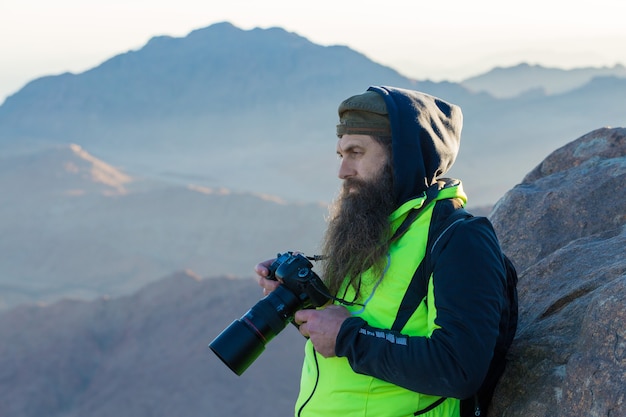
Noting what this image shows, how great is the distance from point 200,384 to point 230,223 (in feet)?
53.9

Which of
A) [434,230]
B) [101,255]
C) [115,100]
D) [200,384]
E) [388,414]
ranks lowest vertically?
[115,100]

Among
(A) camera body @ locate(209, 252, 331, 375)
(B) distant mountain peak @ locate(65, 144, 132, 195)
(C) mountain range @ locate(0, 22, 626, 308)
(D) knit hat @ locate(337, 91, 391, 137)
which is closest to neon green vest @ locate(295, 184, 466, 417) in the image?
(A) camera body @ locate(209, 252, 331, 375)

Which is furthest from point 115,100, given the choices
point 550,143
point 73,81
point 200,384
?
point 200,384

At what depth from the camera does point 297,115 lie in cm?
7131

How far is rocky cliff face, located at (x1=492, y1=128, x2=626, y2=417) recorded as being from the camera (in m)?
2.34

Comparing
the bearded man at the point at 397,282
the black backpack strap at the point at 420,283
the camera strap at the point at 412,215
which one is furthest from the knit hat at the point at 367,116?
the black backpack strap at the point at 420,283

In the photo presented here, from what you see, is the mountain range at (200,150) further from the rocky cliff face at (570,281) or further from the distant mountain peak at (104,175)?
the rocky cliff face at (570,281)

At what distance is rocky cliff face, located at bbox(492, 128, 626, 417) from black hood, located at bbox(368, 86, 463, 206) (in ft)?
2.08

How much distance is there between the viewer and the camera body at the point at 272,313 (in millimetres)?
2455

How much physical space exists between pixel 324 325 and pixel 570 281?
3.64 feet

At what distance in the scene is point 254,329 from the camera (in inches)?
97.7

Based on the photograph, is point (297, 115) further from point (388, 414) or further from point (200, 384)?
point (388, 414)

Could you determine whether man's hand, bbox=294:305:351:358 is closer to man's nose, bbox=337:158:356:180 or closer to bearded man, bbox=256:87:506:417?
bearded man, bbox=256:87:506:417

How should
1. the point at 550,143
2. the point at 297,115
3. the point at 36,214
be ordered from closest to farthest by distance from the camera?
the point at 36,214 < the point at 550,143 < the point at 297,115
